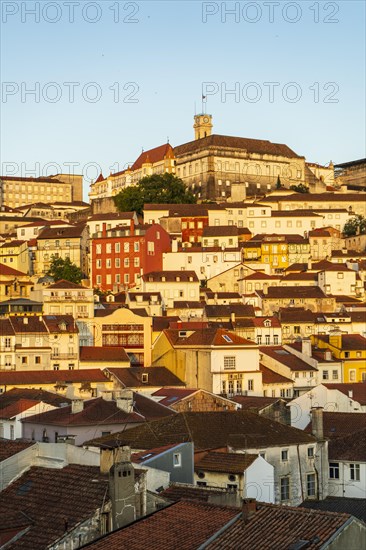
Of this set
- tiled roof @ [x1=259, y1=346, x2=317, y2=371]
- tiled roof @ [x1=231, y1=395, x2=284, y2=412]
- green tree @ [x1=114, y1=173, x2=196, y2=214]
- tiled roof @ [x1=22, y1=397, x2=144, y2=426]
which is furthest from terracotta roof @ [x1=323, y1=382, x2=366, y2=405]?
green tree @ [x1=114, y1=173, x2=196, y2=214]

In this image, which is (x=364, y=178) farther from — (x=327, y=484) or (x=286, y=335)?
(x=327, y=484)

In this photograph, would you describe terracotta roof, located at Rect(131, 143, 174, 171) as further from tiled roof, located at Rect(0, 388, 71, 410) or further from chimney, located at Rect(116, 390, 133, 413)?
chimney, located at Rect(116, 390, 133, 413)

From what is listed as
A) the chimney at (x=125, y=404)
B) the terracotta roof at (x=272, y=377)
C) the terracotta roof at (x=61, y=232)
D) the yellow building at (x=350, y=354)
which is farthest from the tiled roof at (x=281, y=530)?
the terracotta roof at (x=61, y=232)

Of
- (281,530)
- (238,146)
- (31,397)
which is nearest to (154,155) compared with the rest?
(238,146)

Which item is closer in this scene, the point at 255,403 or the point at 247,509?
the point at 247,509

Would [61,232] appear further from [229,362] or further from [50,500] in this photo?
[50,500]

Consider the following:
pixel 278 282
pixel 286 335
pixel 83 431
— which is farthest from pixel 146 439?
pixel 278 282
